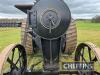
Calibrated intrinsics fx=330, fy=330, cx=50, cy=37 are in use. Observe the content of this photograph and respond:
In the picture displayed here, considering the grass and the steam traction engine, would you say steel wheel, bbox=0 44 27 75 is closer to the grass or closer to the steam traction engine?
the steam traction engine

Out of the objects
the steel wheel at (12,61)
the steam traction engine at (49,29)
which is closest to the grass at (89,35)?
the steel wheel at (12,61)

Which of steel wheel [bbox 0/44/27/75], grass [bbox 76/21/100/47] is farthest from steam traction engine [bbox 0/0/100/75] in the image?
grass [bbox 76/21/100/47]

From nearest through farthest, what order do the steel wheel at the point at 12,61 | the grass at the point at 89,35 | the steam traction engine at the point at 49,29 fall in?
the steel wheel at the point at 12,61 → the steam traction engine at the point at 49,29 → the grass at the point at 89,35

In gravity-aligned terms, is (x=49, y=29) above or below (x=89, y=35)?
above

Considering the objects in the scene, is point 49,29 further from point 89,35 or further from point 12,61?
point 89,35

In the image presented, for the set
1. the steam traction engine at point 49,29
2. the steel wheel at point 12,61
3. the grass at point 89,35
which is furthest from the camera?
the grass at point 89,35

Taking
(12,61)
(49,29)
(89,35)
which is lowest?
(12,61)

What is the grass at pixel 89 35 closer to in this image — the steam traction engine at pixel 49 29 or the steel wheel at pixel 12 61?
the steel wheel at pixel 12 61

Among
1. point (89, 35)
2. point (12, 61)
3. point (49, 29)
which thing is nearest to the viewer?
point (49, 29)

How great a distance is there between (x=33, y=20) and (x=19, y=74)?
1.18 m

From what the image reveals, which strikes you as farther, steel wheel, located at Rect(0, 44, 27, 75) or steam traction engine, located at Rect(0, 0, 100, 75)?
steam traction engine, located at Rect(0, 0, 100, 75)

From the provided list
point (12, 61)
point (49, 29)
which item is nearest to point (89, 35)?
point (12, 61)

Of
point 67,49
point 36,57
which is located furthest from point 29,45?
point 67,49

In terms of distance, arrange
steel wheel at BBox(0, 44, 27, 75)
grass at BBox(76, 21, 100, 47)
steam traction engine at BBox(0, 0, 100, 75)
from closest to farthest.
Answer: steel wheel at BBox(0, 44, 27, 75) < steam traction engine at BBox(0, 0, 100, 75) < grass at BBox(76, 21, 100, 47)
